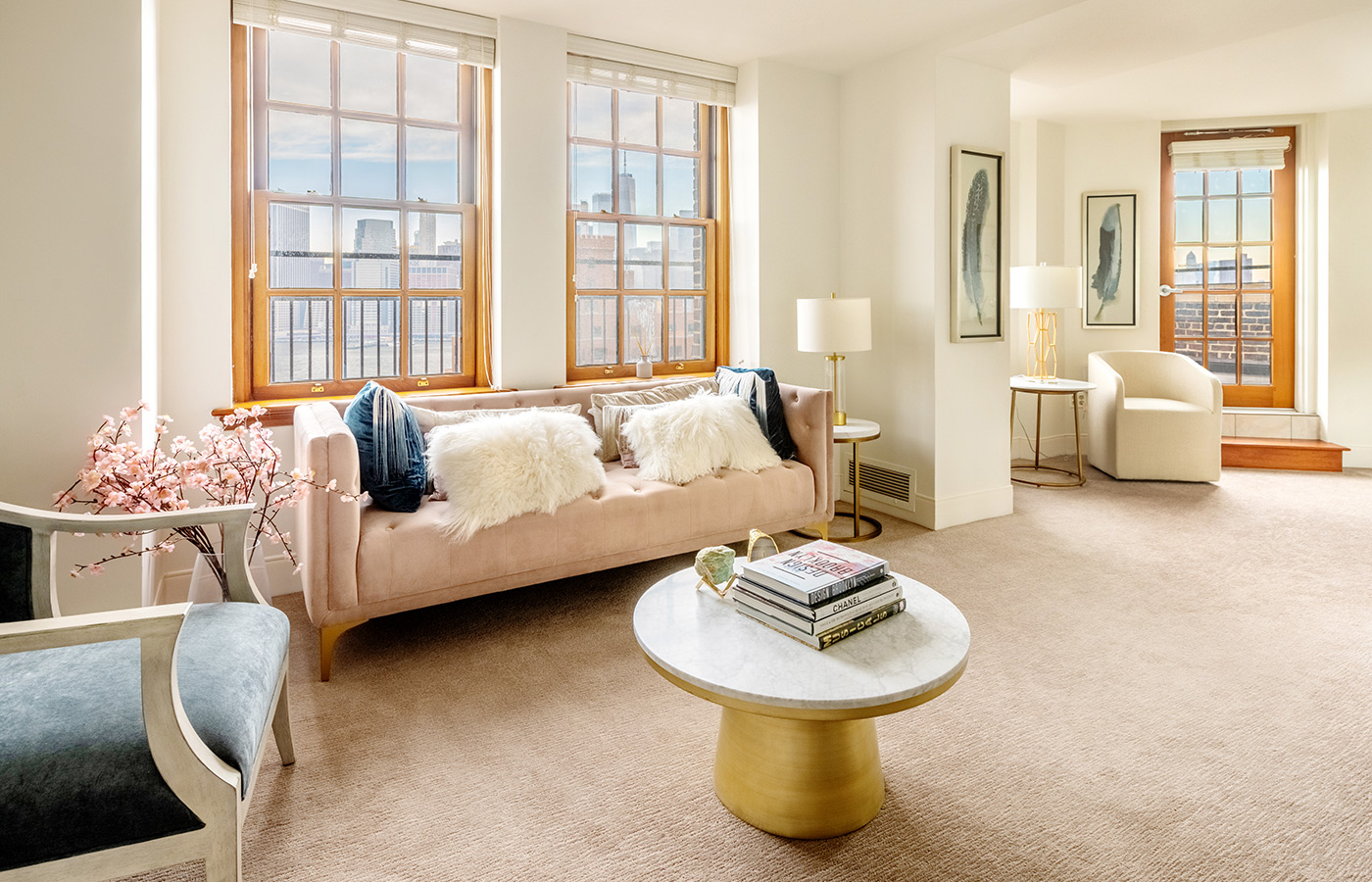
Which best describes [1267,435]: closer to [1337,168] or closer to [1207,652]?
[1337,168]

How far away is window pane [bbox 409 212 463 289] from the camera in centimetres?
367

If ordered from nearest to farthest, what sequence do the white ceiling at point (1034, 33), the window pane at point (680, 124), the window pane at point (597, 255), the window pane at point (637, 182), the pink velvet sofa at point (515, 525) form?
the pink velvet sofa at point (515, 525)
the white ceiling at point (1034, 33)
the window pane at point (597, 255)
the window pane at point (637, 182)
the window pane at point (680, 124)

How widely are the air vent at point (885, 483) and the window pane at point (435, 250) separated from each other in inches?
99.0

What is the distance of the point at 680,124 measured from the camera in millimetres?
4414

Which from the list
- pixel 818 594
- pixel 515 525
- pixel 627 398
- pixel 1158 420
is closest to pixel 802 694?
pixel 818 594

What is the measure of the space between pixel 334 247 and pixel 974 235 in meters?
3.22

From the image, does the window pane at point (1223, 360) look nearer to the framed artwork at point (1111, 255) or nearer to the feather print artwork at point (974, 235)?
the framed artwork at point (1111, 255)

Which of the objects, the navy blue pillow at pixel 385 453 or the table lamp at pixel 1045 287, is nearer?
the navy blue pillow at pixel 385 453

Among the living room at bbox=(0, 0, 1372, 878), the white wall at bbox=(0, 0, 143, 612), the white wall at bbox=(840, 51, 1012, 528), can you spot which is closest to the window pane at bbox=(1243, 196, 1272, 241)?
the living room at bbox=(0, 0, 1372, 878)

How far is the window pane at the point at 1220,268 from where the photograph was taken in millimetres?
6051

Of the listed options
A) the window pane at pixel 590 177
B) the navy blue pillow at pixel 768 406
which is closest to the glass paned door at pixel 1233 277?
the navy blue pillow at pixel 768 406

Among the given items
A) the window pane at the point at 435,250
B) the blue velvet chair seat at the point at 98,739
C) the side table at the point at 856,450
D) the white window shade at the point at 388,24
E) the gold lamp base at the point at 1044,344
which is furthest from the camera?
the gold lamp base at the point at 1044,344

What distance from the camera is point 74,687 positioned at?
1293 millimetres

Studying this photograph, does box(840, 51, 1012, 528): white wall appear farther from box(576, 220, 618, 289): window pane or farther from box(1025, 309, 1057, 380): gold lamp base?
box(1025, 309, 1057, 380): gold lamp base
